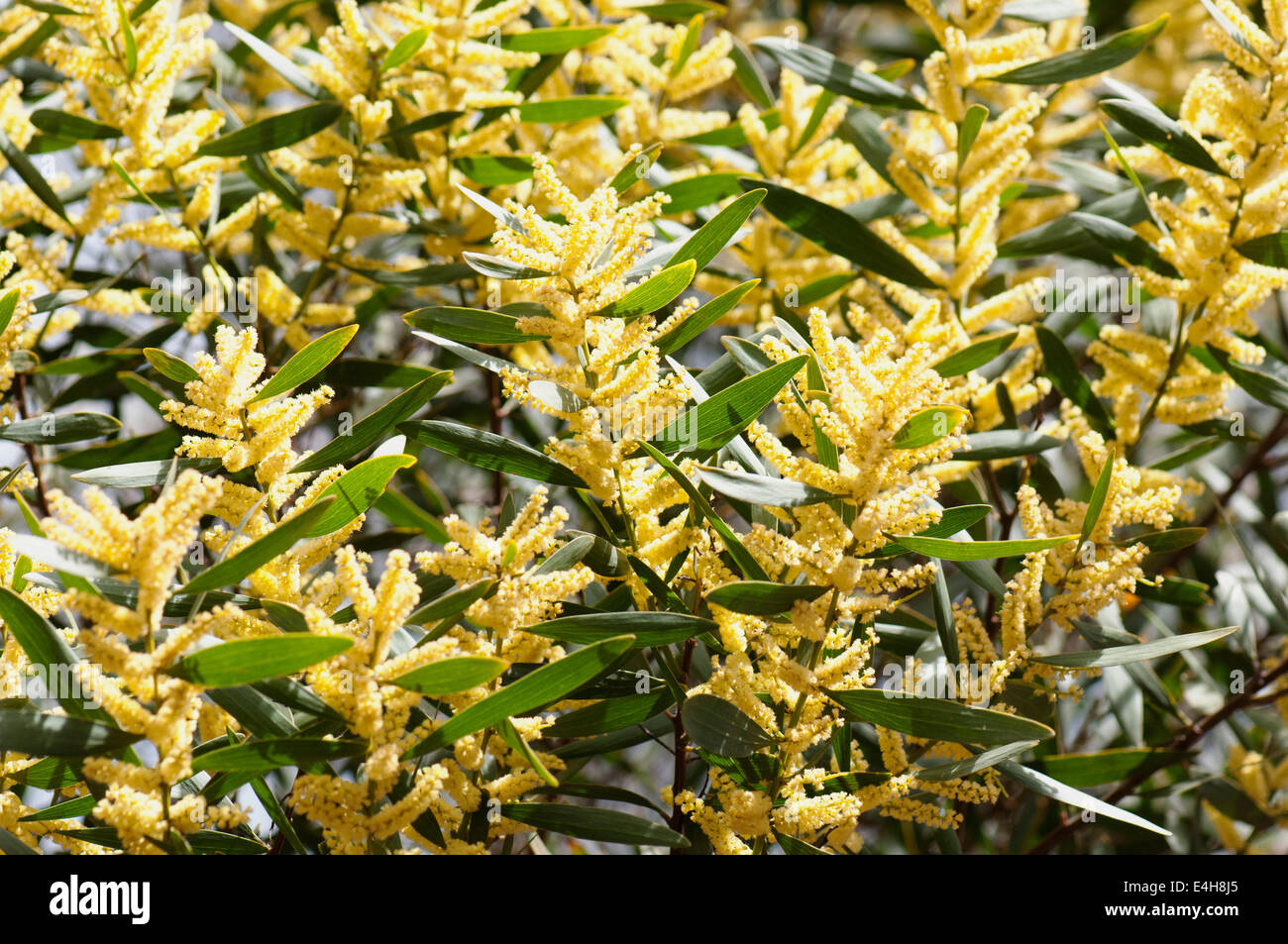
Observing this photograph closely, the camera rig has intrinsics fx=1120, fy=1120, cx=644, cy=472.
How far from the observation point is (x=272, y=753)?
1200mm

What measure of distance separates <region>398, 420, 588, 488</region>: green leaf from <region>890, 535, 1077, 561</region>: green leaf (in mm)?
438

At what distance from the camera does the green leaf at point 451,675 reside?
1123mm

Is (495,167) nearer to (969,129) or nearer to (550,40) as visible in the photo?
(550,40)

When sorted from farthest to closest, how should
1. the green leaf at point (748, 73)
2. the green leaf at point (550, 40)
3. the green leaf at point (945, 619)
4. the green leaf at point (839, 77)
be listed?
1. the green leaf at point (748, 73)
2. the green leaf at point (550, 40)
3. the green leaf at point (839, 77)
4. the green leaf at point (945, 619)

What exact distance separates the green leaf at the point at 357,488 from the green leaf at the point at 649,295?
334mm

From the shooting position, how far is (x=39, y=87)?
9.82ft

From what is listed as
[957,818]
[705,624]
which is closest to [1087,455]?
[957,818]

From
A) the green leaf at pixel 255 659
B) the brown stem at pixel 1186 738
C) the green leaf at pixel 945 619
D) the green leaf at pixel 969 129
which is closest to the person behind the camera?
the green leaf at pixel 255 659

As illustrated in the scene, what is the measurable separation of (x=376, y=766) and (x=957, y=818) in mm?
755

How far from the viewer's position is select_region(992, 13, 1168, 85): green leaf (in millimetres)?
2010

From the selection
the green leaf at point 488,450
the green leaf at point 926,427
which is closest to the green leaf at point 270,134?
the green leaf at point 488,450

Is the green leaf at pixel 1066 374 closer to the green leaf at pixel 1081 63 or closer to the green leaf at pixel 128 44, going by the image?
the green leaf at pixel 1081 63

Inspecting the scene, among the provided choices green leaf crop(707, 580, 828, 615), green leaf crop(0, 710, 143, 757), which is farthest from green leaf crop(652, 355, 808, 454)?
green leaf crop(0, 710, 143, 757)
